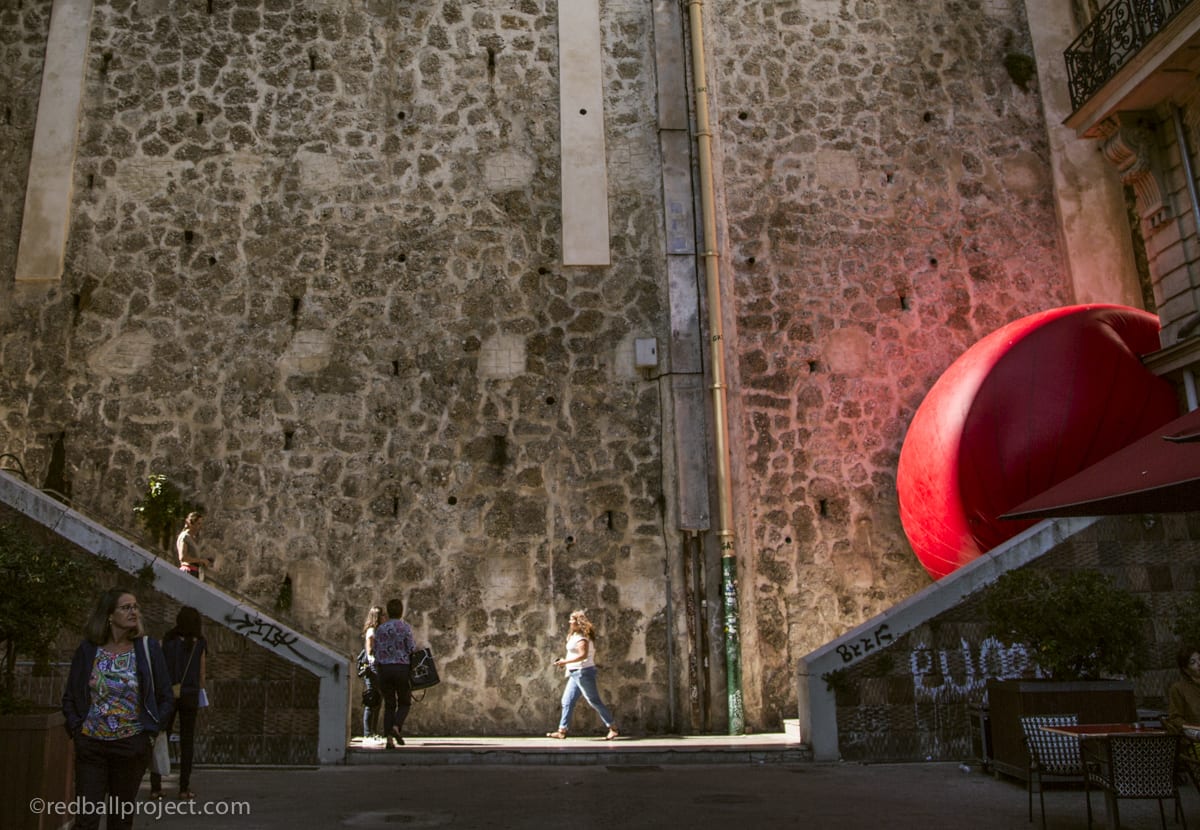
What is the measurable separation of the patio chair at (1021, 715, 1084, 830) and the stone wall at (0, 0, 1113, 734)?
4.93 meters

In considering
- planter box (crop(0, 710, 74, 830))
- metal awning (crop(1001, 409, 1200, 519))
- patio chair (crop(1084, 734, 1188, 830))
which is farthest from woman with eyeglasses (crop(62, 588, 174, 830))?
metal awning (crop(1001, 409, 1200, 519))

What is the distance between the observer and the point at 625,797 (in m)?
7.31

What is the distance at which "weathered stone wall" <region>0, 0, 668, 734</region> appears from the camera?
11805mm

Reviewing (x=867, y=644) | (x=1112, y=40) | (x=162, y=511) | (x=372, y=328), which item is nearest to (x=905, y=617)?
(x=867, y=644)

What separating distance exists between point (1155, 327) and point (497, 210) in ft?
25.7

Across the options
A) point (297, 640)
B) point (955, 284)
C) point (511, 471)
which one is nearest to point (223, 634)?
point (297, 640)

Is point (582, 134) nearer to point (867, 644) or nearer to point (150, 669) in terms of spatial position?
point (867, 644)

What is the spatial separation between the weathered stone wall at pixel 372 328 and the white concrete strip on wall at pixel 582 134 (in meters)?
0.18

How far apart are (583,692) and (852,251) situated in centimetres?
666

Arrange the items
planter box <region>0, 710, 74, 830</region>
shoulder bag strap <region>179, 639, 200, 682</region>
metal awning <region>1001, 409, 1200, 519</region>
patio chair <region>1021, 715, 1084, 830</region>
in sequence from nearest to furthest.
→ planter box <region>0, 710, 74, 830</region>, metal awning <region>1001, 409, 1200, 519</region>, patio chair <region>1021, 715, 1084, 830</region>, shoulder bag strap <region>179, 639, 200, 682</region>

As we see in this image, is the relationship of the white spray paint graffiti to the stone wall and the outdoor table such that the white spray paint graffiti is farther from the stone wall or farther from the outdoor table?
the outdoor table

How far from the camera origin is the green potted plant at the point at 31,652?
516 centimetres

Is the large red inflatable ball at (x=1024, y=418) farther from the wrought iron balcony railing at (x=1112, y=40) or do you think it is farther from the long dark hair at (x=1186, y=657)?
the long dark hair at (x=1186, y=657)

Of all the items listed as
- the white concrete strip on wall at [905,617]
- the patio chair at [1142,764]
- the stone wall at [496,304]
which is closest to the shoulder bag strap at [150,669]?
the patio chair at [1142,764]
